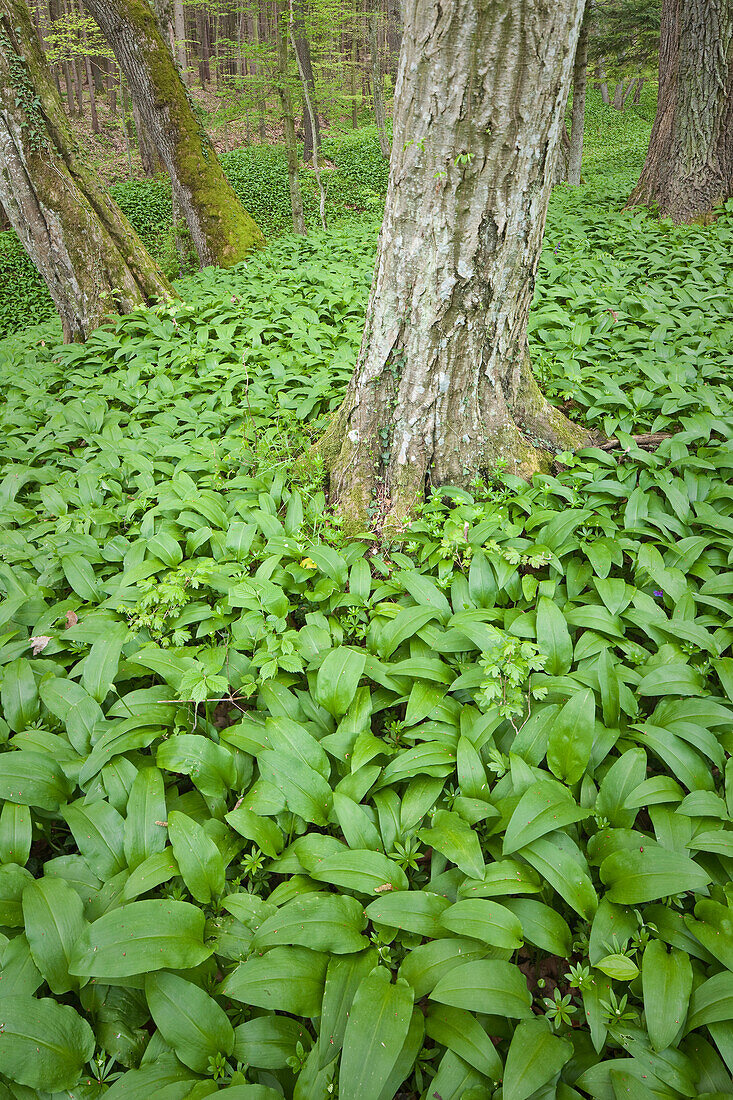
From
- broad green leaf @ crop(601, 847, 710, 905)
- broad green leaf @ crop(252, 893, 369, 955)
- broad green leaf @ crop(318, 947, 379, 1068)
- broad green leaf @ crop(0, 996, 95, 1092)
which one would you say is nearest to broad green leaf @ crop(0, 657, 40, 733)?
broad green leaf @ crop(0, 996, 95, 1092)

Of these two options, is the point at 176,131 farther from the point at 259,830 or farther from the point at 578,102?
the point at 259,830

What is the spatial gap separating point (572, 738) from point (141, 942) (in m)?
1.56

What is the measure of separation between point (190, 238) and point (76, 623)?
25.6ft

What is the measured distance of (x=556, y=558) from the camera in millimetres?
2715

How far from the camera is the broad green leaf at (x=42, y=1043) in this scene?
148 cm

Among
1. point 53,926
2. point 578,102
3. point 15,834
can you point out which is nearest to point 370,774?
point 53,926

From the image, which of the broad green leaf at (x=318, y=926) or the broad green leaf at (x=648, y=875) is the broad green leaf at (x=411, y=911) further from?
the broad green leaf at (x=648, y=875)

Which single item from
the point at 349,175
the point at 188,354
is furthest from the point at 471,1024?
the point at 349,175

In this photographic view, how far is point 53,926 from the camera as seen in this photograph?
5.66 ft

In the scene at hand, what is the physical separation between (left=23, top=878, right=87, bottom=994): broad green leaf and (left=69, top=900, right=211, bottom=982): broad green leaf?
5cm

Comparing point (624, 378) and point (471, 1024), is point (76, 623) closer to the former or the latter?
point (471, 1024)

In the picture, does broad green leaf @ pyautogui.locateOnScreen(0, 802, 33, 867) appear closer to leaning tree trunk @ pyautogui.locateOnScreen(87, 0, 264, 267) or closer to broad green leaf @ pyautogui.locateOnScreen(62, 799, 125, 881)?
broad green leaf @ pyautogui.locateOnScreen(62, 799, 125, 881)

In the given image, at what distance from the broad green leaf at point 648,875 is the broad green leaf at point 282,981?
36.9 inches

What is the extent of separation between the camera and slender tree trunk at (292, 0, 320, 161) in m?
8.41
